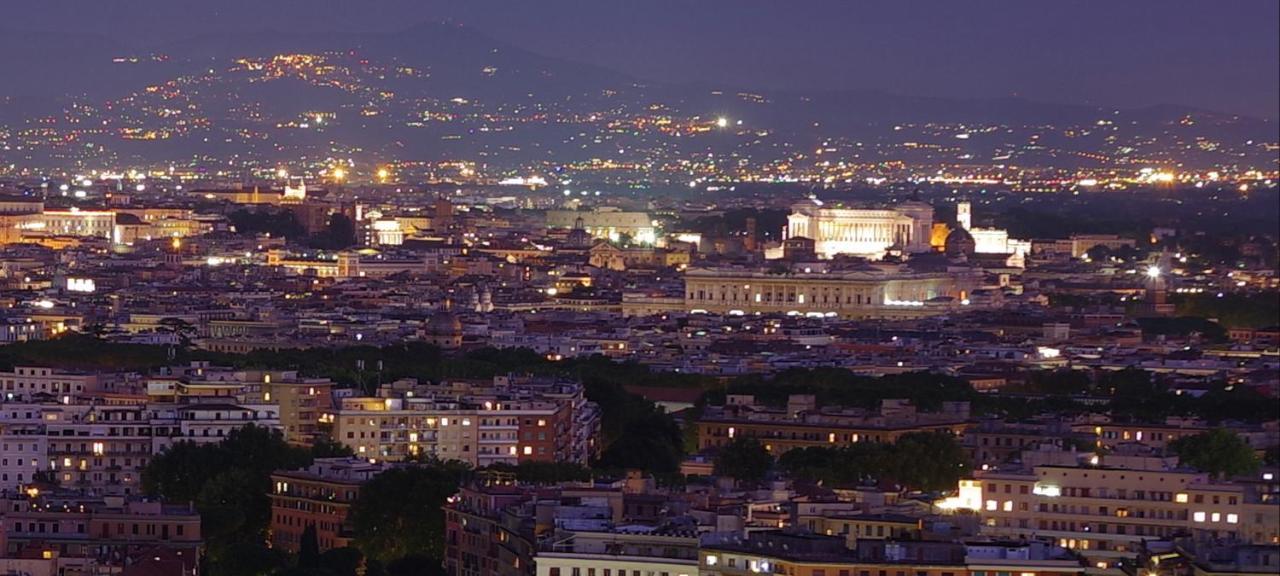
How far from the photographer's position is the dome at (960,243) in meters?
93.7

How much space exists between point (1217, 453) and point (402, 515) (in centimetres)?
596

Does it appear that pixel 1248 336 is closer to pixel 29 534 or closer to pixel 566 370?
pixel 566 370

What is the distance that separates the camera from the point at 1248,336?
56.3 meters

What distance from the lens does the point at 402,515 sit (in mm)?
29875

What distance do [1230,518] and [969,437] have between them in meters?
13.4

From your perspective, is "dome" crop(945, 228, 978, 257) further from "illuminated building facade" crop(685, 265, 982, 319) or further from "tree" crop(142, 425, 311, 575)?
"tree" crop(142, 425, 311, 575)

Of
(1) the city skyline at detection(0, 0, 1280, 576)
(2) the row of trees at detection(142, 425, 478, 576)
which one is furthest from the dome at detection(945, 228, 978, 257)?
(2) the row of trees at detection(142, 425, 478, 576)

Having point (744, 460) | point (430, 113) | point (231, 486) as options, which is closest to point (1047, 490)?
point (231, 486)

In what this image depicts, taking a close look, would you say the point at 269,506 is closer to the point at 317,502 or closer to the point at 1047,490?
the point at 317,502

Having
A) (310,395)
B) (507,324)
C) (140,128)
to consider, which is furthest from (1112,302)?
(140,128)

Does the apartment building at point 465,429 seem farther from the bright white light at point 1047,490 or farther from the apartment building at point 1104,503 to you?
the bright white light at point 1047,490

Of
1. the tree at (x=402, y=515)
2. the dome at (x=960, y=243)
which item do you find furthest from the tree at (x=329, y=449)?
the dome at (x=960, y=243)

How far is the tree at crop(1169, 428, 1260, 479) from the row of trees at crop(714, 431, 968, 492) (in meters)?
1.75

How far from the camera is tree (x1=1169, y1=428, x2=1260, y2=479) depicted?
24.9 metres
